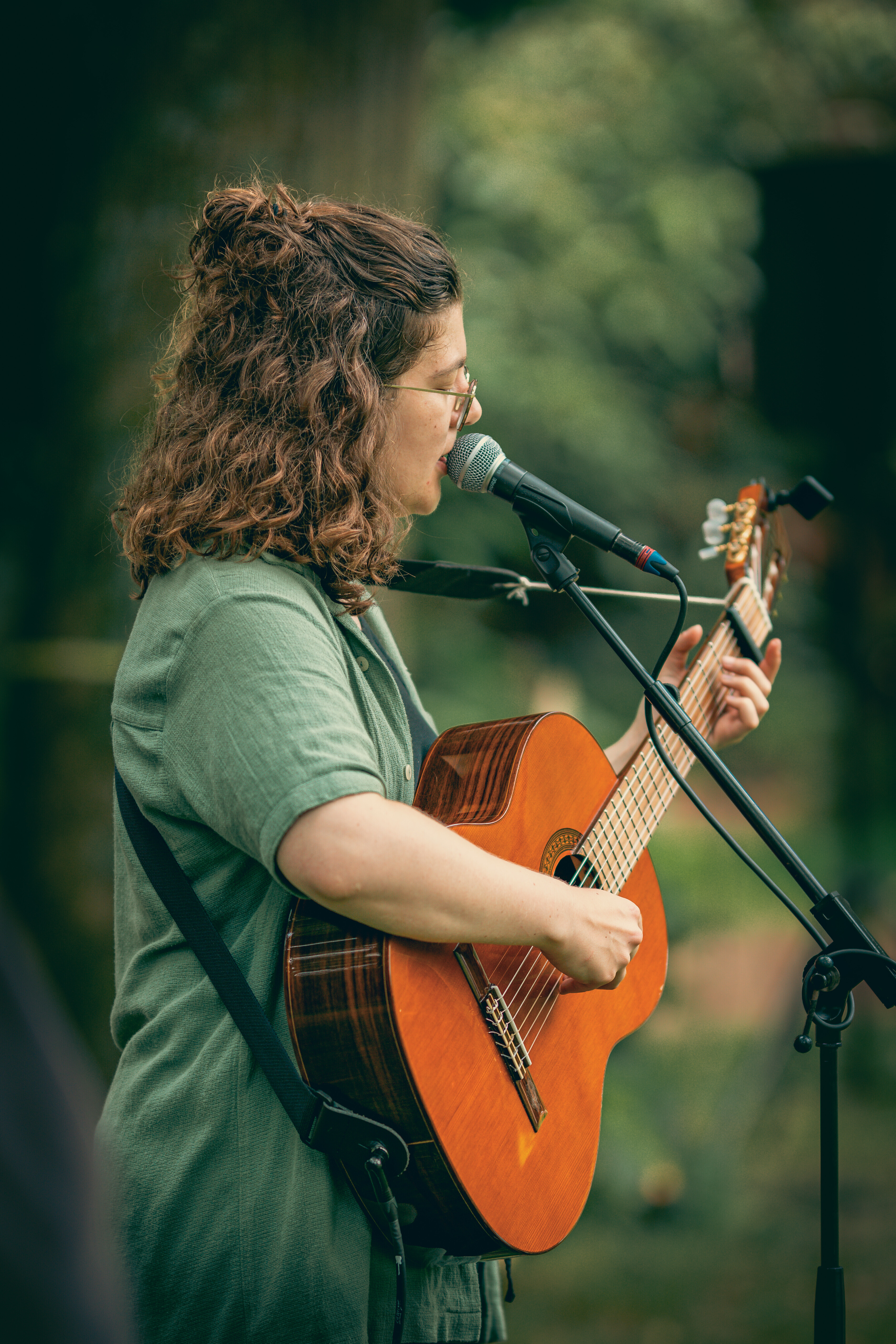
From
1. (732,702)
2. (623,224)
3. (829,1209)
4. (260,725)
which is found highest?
(623,224)

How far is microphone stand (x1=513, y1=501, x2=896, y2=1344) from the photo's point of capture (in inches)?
51.5

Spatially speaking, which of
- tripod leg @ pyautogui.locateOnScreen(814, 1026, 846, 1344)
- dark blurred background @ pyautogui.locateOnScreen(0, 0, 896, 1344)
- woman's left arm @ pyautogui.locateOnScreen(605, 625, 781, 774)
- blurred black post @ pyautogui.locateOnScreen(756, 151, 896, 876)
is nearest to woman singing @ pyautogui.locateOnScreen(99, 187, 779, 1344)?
tripod leg @ pyautogui.locateOnScreen(814, 1026, 846, 1344)

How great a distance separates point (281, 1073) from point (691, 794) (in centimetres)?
67

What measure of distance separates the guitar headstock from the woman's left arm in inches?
6.2

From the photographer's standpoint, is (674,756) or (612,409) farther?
(612,409)

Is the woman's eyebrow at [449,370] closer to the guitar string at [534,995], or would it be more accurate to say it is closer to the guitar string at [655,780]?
the guitar string at [655,780]

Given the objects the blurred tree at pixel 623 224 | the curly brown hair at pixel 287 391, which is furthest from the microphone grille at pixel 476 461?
the blurred tree at pixel 623 224

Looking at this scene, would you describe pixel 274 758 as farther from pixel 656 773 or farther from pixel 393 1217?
pixel 656 773

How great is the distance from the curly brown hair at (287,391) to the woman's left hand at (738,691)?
27.5 inches

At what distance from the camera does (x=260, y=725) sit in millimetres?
1056

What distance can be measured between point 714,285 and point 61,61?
215cm

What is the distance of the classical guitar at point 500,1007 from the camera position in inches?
44.9

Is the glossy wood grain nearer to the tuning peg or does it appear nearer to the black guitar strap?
the black guitar strap

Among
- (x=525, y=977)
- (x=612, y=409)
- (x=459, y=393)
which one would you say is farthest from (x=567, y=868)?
(x=612, y=409)
